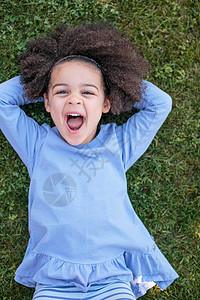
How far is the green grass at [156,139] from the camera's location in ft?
10.1

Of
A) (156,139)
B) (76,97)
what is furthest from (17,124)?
(156,139)

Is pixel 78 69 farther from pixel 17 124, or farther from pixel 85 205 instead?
pixel 85 205

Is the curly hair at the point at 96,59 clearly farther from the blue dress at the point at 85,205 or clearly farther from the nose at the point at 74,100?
the nose at the point at 74,100

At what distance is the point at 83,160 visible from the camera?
267cm

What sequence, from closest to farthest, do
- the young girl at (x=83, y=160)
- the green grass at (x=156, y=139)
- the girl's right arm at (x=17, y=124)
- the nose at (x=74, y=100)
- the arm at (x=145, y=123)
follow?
1. the nose at (x=74, y=100)
2. the young girl at (x=83, y=160)
3. the girl's right arm at (x=17, y=124)
4. the arm at (x=145, y=123)
5. the green grass at (x=156, y=139)

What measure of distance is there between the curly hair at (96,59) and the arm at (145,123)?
136mm

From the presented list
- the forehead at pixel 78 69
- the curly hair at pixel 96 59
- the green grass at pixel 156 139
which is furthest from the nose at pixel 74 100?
the green grass at pixel 156 139

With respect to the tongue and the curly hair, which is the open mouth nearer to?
the tongue

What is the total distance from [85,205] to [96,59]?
4.04 ft

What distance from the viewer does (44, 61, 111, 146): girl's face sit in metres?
2.39

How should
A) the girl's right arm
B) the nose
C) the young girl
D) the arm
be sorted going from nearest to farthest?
the nose
the young girl
the girl's right arm
the arm

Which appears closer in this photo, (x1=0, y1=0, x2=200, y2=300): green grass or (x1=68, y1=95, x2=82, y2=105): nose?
(x1=68, y1=95, x2=82, y2=105): nose

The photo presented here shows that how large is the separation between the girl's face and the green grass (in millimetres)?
658

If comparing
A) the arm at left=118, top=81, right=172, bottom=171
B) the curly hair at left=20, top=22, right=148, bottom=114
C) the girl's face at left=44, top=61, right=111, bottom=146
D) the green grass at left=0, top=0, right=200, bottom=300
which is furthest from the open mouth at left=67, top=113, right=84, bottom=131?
the green grass at left=0, top=0, right=200, bottom=300
